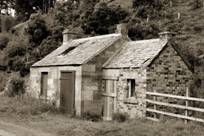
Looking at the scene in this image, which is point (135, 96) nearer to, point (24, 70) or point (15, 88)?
point (15, 88)

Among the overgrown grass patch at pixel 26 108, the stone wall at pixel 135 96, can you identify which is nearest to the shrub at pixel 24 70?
the overgrown grass patch at pixel 26 108

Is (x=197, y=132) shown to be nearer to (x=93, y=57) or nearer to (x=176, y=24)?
(x=93, y=57)

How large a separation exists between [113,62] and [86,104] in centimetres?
282

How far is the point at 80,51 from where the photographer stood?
77.5 feet

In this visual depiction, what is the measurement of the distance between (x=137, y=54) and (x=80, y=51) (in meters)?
4.55

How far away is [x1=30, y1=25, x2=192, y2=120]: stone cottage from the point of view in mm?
18844

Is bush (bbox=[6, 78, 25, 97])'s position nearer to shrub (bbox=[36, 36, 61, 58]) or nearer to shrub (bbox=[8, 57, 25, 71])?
shrub (bbox=[36, 36, 61, 58])

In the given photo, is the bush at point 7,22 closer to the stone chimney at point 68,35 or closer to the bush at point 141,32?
the bush at point 141,32

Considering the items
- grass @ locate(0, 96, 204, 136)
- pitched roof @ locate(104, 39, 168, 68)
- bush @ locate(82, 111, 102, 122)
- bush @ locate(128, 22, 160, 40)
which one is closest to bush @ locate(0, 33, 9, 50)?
bush @ locate(128, 22, 160, 40)

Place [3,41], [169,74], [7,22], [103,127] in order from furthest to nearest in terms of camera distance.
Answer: [7,22], [3,41], [169,74], [103,127]

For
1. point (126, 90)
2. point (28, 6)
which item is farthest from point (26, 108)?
point (28, 6)

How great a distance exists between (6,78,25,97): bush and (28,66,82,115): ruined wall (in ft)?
5.94

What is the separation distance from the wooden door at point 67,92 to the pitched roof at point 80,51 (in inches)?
30.3

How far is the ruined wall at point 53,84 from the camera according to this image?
20938 mm
